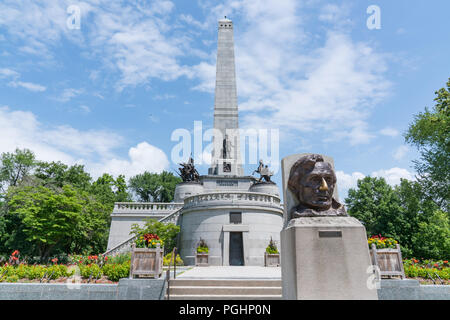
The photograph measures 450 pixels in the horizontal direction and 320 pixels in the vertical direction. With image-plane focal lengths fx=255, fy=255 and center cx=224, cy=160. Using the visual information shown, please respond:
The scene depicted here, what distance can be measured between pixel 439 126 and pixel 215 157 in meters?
23.8

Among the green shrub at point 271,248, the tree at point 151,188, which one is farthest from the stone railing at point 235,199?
the tree at point 151,188

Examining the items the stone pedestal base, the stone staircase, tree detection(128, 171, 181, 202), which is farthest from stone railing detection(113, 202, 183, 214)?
tree detection(128, 171, 181, 202)

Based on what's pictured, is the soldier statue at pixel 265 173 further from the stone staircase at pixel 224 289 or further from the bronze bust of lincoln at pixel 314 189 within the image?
the bronze bust of lincoln at pixel 314 189

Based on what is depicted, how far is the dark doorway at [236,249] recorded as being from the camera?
19.6m

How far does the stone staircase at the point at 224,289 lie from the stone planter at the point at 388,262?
3256mm

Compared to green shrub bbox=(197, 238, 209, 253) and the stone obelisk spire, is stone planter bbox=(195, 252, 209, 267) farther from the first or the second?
the stone obelisk spire

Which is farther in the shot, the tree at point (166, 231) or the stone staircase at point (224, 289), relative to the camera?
the tree at point (166, 231)

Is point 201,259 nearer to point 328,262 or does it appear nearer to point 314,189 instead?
point 314,189

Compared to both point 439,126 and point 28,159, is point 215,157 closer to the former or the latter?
point 439,126

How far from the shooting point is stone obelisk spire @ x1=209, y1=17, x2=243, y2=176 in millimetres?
34344

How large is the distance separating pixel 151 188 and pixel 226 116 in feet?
104

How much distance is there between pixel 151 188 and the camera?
59562mm
